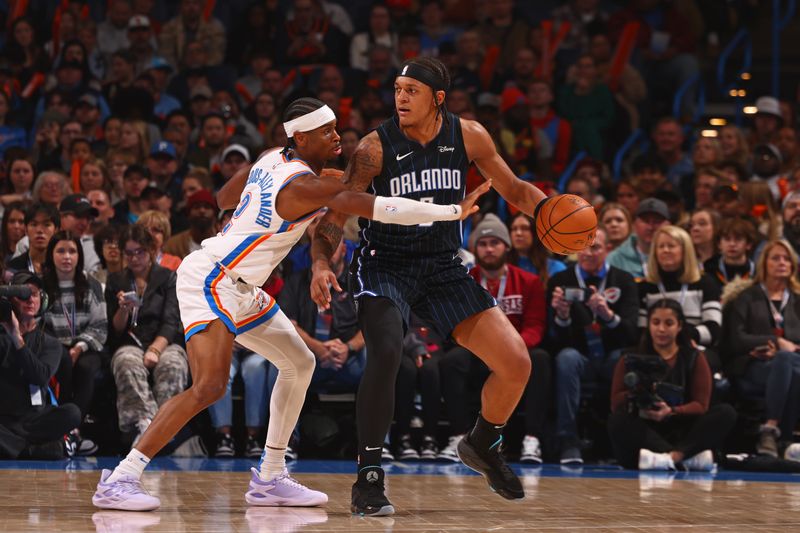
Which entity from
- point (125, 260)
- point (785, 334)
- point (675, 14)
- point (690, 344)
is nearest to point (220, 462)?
point (125, 260)

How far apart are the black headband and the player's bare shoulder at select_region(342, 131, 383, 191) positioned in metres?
0.37

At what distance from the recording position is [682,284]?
9258mm

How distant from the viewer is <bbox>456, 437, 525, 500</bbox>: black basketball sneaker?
6.08m

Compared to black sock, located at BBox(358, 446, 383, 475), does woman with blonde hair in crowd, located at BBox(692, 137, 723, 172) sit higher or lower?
higher

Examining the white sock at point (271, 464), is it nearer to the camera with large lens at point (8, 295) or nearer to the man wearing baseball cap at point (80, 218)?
the camera with large lens at point (8, 295)

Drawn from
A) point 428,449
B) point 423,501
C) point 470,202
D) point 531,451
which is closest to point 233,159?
point 428,449

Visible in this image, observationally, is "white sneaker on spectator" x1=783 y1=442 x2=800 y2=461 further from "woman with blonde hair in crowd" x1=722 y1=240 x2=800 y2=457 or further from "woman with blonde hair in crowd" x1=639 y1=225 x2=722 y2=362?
"woman with blonde hair in crowd" x1=639 y1=225 x2=722 y2=362

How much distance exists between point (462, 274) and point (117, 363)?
3.31 metres

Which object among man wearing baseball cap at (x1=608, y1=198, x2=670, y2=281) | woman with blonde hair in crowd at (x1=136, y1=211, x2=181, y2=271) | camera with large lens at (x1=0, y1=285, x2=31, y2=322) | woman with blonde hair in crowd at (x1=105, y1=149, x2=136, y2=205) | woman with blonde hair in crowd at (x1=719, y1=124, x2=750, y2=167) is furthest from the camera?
woman with blonde hair in crowd at (x1=719, y1=124, x2=750, y2=167)

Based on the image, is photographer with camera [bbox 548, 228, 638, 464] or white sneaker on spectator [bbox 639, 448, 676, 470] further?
photographer with camera [bbox 548, 228, 638, 464]

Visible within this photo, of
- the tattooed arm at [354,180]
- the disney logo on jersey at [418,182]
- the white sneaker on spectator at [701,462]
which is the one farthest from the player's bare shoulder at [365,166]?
the white sneaker on spectator at [701,462]

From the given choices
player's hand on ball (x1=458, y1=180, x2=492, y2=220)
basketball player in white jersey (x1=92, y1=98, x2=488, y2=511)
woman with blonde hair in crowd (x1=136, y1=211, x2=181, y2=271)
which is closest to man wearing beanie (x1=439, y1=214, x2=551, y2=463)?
woman with blonde hair in crowd (x1=136, y1=211, x2=181, y2=271)

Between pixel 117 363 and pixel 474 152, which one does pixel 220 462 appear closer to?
pixel 117 363

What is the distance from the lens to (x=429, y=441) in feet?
28.7
